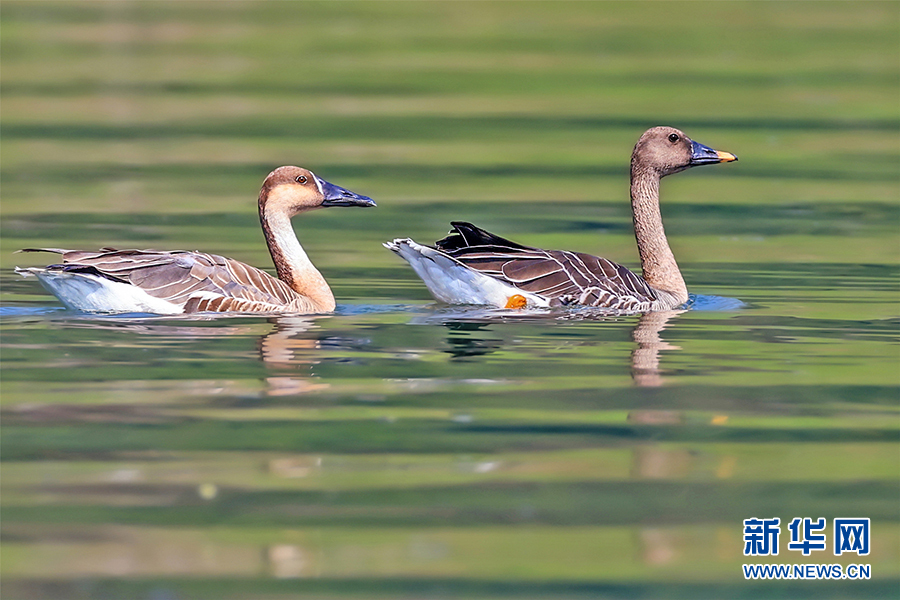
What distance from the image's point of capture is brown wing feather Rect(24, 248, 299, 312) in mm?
12172

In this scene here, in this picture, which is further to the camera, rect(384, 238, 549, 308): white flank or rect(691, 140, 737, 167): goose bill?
rect(691, 140, 737, 167): goose bill

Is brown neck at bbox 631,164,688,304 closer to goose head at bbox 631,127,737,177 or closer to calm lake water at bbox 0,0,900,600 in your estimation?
goose head at bbox 631,127,737,177

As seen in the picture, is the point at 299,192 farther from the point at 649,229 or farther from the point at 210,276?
the point at 649,229

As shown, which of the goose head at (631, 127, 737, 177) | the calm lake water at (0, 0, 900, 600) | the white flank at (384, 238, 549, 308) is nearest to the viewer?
the calm lake water at (0, 0, 900, 600)

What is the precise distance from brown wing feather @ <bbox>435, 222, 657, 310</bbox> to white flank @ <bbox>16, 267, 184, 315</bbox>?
242 cm

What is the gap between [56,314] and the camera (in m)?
12.4

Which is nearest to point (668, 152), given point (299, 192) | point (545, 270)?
point (545, 270)

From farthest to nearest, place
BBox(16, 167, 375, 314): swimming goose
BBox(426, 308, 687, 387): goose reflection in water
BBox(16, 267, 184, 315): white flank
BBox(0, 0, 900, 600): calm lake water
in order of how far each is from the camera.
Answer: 1. BBox(16, 167, 375, 314): swimming goose
2. BBox(16, 267, 184, 315): white flank
3. BBox(426, 308, 687, 387): goose reflection in water
4. BBox(0, 0, 900, 600): calm lake water

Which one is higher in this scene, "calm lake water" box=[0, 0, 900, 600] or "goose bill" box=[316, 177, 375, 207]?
"goose bill" box=[316, 177, 375, 207]

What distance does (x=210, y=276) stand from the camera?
12.4 m

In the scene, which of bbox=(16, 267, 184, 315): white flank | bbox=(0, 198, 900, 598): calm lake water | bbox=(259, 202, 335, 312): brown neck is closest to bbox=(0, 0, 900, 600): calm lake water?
bbox=(0, 198, 900, 598): calm lake water

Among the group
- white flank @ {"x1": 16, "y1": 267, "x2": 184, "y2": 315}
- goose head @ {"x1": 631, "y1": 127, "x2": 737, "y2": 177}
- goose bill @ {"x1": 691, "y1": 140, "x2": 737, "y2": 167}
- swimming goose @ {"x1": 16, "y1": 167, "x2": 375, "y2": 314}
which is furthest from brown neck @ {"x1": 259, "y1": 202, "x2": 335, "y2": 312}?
goose bill @ {"x1": 691, "y1": 140, "x2": 737, "y2": 167}

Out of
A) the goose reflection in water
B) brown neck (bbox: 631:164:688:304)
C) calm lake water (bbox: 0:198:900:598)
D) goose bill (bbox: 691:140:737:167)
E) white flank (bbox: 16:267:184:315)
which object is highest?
goose bill (bbox: 691:140:737:167)

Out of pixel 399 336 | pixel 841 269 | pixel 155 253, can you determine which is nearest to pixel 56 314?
pixel 155 253
